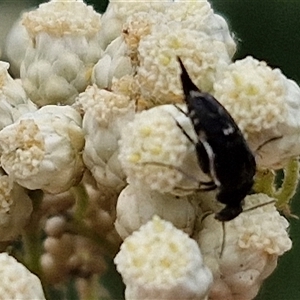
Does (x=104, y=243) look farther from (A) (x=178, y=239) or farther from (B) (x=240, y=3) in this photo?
(B) (x=240, y=3)

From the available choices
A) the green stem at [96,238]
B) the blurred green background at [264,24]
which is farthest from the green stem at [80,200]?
the blurred green background at [264,24]

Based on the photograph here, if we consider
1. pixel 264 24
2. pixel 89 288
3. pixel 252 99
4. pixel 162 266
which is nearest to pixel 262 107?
pixel 252 99

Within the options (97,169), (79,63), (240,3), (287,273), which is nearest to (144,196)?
(97,169)

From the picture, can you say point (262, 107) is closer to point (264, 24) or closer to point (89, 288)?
point (89, 288)

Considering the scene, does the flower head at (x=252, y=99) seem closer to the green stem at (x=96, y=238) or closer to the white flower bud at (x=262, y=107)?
the white flower bud at (x=262, y=107)

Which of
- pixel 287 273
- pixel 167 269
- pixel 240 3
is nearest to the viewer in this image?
pixel 167 269
